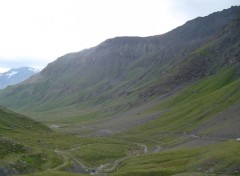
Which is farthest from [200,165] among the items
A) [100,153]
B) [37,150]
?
[100,153]

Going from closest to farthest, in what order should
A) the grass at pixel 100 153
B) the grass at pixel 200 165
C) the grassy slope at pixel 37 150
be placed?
1. the grass at pixel 200 165
2. the grassy slope at pixel 37 150
3. the grass at pixel 100 153

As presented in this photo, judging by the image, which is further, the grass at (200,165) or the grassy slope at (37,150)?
the grassy slope at (37,150)

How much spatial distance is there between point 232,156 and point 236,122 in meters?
81.6

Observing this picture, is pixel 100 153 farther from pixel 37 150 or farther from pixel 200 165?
pixel 200 165

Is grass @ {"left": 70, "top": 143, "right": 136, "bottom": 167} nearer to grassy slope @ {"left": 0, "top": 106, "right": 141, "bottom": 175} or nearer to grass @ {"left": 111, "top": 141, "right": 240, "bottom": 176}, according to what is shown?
grassy slope @ {"left": 0, "top": 106, "right": 141, "bottom": 175}

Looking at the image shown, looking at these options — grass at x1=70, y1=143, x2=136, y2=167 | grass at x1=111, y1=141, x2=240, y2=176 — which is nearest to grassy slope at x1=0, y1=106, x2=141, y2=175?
grass at x1=70, y1=143, x2=136, y2=167

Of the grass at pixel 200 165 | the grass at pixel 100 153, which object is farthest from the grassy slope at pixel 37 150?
the grass at pixel 200 165

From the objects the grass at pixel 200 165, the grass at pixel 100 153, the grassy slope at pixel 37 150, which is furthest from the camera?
the grass at pixel 100 153

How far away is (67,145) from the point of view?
463ft

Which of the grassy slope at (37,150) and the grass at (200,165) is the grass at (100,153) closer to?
the grassy slope at (37,150)

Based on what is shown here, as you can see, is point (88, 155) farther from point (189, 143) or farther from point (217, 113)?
point (217, 113)

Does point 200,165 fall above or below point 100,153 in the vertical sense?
above

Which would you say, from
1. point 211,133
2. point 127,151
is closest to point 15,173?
point 127,151

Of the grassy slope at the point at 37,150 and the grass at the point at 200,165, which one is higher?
the grassy slope at the point at 37,150
